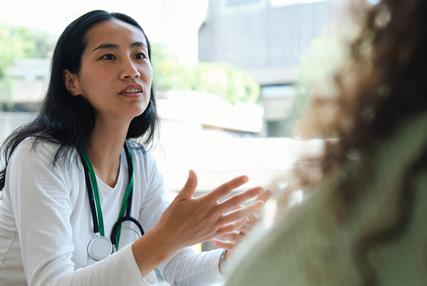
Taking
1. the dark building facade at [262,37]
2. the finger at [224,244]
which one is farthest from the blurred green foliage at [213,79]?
the finger at [224,244]

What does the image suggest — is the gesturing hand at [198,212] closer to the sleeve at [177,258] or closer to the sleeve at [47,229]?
the sleeve at [47,229]

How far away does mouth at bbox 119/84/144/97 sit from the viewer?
4.28 feet

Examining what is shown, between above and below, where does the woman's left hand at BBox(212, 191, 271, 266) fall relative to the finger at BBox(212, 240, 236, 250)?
above

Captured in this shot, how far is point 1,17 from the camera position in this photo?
8.64ft

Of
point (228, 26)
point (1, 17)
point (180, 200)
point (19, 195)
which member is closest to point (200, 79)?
point (228, 26)

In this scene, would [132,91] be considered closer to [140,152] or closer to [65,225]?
[140,152]

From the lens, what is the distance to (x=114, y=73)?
4.31ft

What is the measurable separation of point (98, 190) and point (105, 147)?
0.13 meters

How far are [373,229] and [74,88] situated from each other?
1.12 m

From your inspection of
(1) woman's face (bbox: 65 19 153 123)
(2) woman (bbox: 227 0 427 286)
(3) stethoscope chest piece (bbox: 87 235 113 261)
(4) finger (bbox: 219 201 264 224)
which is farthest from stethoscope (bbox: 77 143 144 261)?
(2) woman (bbox: 227 0 427 286)

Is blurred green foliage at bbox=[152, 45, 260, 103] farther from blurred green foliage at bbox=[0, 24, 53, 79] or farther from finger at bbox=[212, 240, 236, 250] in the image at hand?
finger at bbox=[212, 240, 236, 250]

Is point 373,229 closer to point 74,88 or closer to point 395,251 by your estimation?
point 395,251

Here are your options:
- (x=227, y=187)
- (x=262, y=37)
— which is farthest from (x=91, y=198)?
(x=262, y=37)

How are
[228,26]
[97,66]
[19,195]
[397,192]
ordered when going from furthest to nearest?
1. [228,26]
2. [97,66]
3. [19,195]
4. [397,192]
